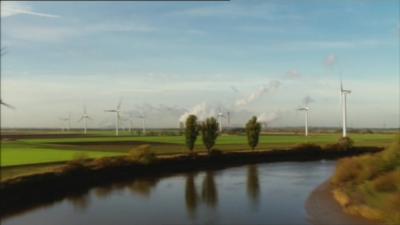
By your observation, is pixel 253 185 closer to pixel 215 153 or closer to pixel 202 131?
pixel 215 153

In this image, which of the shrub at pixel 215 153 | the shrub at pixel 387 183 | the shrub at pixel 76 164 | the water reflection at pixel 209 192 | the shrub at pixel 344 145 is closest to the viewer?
the shrub at pixel 387 183

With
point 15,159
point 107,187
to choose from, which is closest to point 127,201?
point 107,187

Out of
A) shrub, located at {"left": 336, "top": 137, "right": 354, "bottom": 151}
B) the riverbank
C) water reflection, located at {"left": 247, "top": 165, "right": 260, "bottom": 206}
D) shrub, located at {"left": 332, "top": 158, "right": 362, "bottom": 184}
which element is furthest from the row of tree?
shrub, located at {"left": 332, "top": 158, "right": 362, "bottom": 184}

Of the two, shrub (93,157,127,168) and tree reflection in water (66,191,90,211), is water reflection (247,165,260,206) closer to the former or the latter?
tree reflection in water (66,191,90,211)

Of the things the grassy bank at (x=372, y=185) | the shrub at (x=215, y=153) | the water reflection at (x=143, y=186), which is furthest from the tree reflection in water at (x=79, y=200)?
the shrub at (x=215, y=153)

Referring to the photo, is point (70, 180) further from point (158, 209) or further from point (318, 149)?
point (318, 149)

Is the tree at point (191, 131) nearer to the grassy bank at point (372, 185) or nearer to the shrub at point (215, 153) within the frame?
the shrub at point (215, 153)

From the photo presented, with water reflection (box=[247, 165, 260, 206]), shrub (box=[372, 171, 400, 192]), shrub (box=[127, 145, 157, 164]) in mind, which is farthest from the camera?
shrub (box=[127, 145, 157, 164])
